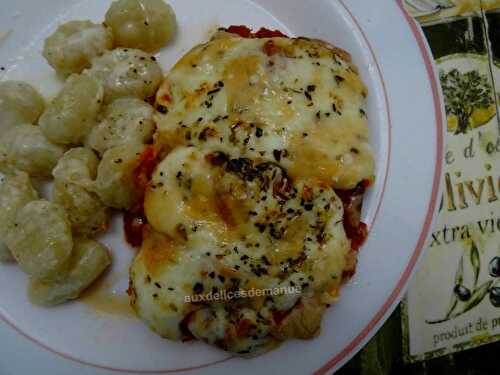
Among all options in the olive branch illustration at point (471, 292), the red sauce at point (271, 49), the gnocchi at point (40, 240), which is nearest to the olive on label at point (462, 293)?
the olive branch illustration at point (471, 292)

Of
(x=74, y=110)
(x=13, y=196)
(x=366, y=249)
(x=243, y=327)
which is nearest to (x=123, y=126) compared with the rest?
(x=74, y=110)

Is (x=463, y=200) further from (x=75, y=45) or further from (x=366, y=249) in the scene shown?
(x=75, y=45)

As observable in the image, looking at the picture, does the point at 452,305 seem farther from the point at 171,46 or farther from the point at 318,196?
the point at 171,46

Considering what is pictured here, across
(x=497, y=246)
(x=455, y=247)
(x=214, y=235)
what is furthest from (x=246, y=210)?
(x=497, y=246)

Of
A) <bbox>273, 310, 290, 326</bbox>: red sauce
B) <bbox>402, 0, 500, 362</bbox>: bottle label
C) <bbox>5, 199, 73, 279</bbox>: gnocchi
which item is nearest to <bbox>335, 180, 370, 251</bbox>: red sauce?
<bbox>273, 310, 290, 326</bbox>: red sauce

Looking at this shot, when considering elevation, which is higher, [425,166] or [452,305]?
[425,166]
